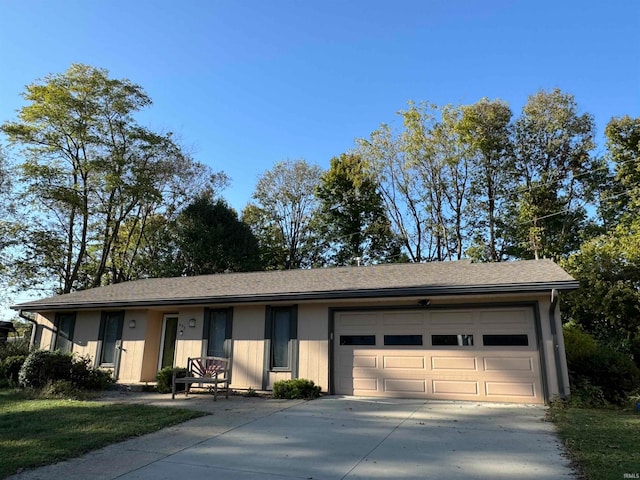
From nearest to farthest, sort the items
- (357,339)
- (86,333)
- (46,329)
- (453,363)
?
(453,363), (357,339), (86,333), (46,329)

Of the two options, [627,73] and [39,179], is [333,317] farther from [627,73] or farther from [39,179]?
[39,179]

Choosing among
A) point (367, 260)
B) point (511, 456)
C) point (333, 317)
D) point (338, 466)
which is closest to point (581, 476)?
point (511, 456)

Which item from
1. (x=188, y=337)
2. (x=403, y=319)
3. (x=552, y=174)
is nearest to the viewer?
(x=403, y=319)

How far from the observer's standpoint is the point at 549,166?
21.1 meters

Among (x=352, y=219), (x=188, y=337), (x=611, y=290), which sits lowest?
(x=188, y=337)

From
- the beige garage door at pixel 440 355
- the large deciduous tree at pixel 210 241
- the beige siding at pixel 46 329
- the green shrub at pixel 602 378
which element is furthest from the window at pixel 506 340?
the large deciduous tree at pixel 210 241

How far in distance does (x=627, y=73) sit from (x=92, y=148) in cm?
2254

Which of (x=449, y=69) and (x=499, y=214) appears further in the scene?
(x=499, y=214)

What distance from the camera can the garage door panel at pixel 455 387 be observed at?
8.48m

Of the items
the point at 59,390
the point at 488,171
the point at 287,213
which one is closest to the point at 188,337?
the point at 59,390

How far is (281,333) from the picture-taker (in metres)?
10.2

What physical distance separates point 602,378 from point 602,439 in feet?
12.7

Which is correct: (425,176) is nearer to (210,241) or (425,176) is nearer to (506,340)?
(210,241)

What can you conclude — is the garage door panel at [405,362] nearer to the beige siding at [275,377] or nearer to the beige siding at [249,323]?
the beige siding at [275,377]
